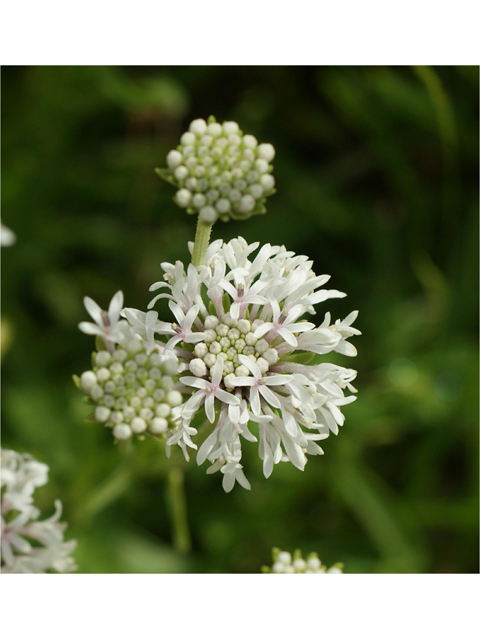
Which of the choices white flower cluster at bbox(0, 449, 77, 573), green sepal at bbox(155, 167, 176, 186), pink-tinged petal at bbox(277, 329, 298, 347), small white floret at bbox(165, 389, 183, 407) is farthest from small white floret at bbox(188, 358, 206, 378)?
white flower cluster at bbox(0, 449, 77, 573)

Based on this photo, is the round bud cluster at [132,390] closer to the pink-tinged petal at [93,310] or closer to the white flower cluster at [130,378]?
the white flower cluster at [130,378]

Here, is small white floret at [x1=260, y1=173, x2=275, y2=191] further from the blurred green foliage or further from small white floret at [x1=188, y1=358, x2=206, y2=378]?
the blurred green foliage

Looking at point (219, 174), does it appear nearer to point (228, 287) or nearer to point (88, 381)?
point (228, 287)

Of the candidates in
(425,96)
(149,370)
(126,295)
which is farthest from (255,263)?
(425,96)

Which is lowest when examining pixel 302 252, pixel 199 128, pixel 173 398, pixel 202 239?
pixel 173 398

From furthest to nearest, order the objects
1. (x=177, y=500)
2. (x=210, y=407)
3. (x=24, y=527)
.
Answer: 1. (x=177, y=500)
2. (x=24, y=527)
3. (x=210, y=407)

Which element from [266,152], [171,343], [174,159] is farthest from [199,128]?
[171,343]
